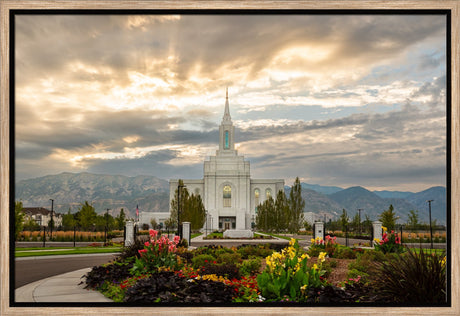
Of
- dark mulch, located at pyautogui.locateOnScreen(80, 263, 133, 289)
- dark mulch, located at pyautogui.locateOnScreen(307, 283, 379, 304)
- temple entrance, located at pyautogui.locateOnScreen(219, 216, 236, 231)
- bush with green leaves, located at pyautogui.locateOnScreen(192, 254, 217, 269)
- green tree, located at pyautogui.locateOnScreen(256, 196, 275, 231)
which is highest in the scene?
dark mulch, located at pyautogui.locateOnScreen(307, 283, 379, 304)

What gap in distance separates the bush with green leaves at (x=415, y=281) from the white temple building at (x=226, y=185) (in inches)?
2468

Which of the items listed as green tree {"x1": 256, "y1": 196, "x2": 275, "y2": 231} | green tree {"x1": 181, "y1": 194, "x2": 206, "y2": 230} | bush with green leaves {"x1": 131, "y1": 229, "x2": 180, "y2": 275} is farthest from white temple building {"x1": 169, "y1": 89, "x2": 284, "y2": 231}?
bush with green leaves {"x1": 131, "y1": 229, "x2": 180, "y2": 275}

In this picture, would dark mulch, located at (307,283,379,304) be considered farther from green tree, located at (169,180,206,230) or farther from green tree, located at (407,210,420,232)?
green tree, located at (169,180,206,230)

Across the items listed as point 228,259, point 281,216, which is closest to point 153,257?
point 228,259

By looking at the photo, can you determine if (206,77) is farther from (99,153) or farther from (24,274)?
(24,274)

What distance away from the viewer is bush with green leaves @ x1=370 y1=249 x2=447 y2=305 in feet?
19.3

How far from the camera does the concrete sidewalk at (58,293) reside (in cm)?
664

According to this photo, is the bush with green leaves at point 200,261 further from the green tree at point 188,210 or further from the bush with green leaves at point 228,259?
the green tree at point 188,210

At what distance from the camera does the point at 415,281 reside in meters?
A: 5.88

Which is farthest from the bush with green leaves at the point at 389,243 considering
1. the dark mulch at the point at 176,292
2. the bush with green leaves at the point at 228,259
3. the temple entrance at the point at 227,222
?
the temple entrance at the point at 227,222

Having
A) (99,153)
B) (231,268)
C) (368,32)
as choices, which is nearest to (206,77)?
(99,153)

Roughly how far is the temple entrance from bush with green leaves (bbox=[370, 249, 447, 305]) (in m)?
64.6

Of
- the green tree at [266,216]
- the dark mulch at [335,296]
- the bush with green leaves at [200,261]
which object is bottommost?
the green tree at [266,216]

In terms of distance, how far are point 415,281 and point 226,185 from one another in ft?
222
